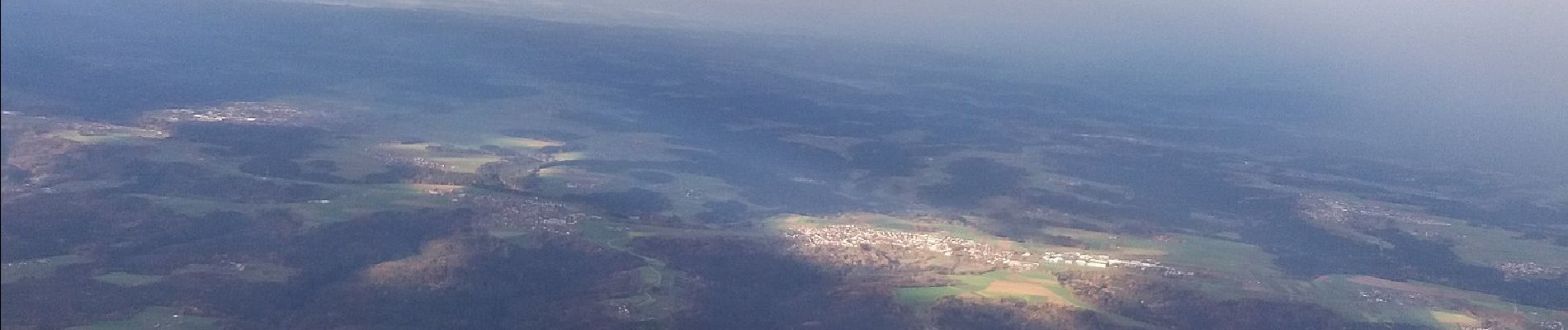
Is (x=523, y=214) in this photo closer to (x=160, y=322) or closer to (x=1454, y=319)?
(x=160, y=322)

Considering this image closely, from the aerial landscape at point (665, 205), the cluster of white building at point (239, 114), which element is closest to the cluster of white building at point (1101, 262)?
the aerial landscape at point (665, 205)

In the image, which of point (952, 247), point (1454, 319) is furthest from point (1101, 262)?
point (1454, 319)

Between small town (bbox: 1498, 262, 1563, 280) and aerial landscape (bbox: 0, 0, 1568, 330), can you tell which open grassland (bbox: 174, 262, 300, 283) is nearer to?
aerial landscape (bbox: 0, 0, 1568, 330)

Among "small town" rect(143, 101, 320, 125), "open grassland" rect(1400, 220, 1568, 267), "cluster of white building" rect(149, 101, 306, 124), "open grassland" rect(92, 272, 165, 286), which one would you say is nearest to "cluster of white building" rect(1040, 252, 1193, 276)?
"open grassland" rect(1400, 220, 1568, 267)

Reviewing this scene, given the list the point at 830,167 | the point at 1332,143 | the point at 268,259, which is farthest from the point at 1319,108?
the point at 268,259

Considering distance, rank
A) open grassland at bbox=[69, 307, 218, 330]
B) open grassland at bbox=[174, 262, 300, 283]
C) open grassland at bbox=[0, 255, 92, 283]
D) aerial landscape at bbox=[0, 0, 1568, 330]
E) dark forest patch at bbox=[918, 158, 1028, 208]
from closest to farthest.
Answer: open grassland at bbox=[69, 307, 218, 330] → open grassland at bbox=[0, 255, 92, 283] → open grassland at bbox=[174, 262, 300, 283] → aerial landscape at bbox=[0, 0, 1568, 330] → dark forest patch at bbox=[918, 158, 1028, 208]

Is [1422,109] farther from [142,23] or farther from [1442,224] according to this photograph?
[142,23]
